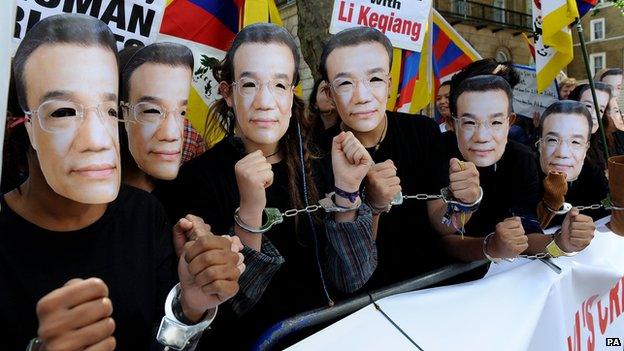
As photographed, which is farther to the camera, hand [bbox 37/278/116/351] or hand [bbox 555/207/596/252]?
hand [bbox 555/207/596/252]

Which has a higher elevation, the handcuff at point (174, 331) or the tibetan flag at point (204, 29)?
the tibetan flag at point (204, 29)

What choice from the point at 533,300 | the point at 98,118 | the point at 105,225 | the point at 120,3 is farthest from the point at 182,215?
the point at 533,300

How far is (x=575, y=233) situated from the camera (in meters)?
2.40

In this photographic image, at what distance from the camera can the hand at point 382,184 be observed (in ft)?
5.74

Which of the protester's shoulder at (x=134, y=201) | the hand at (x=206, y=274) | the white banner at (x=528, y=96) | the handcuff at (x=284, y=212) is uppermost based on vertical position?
the white banner at (x=528, y=96)

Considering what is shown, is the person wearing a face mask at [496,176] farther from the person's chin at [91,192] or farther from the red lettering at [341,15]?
the person's chin at [91,192]

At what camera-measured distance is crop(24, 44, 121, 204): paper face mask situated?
118cm

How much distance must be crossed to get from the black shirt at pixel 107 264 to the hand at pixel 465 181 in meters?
1.09

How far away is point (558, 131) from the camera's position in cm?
286

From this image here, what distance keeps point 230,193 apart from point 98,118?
Result: 56 centimetres

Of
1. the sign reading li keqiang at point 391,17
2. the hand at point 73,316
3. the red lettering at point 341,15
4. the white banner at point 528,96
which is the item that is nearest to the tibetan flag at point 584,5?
the white banner at point 528,96

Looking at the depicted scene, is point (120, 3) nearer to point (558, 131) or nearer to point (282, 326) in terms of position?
point (282, 326)

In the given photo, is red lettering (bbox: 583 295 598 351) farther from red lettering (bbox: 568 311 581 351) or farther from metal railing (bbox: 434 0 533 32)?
metal railing (bbox: 434 0 533 32)

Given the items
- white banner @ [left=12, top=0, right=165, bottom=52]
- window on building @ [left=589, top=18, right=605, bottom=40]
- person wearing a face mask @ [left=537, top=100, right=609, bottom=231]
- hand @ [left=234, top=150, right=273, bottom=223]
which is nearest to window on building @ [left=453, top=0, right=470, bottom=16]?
window on building @ [left=589, top=18, right=605, bottom=40]
